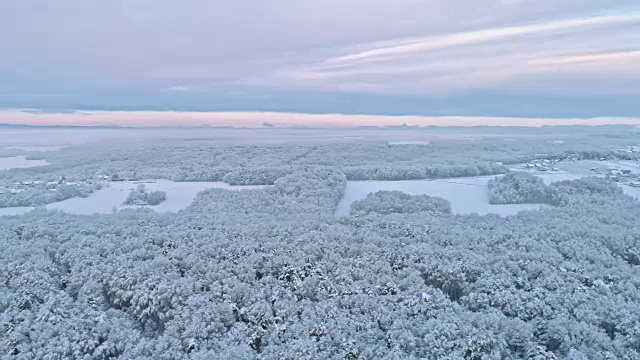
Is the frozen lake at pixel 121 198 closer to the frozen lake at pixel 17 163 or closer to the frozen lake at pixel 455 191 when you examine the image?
the frozen lake at pixel 455 191

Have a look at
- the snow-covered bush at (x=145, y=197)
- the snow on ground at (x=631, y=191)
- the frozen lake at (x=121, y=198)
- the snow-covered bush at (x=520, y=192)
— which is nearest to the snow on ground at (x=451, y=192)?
the snow-covered bush at (x=520, y=192)

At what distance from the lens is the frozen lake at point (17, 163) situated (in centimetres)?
3859

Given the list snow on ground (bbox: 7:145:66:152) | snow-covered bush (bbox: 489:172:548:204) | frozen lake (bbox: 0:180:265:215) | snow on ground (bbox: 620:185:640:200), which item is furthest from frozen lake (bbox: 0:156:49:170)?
snow on ground (bbox: 620:185:640:200)

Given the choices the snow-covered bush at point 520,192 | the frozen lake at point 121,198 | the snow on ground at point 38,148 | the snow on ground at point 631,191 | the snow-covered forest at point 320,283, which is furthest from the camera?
the snow on ground at point 38,148

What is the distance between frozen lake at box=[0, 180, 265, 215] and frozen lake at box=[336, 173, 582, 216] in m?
7.33

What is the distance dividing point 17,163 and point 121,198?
1931cm

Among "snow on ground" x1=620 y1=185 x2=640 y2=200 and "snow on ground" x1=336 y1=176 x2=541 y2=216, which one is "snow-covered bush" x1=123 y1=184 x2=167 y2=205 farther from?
"snow on ground" x1=620 y1=185 x2=640 y2=200

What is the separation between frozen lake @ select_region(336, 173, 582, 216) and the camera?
26.5 metres

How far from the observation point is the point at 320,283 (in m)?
14.4

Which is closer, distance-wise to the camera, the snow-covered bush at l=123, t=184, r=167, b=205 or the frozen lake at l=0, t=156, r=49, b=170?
the snow-covered bush at l=123, t=184, r=167, b=205

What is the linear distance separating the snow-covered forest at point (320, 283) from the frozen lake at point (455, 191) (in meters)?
2.17

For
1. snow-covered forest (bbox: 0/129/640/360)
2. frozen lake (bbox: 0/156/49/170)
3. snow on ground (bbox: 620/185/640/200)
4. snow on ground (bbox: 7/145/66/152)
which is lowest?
snow-covered forest (bbox: 0/129/640/360)

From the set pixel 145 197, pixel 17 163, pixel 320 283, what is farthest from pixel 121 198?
pixel 17 163

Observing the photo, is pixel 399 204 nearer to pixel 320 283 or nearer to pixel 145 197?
pixel 320 283
